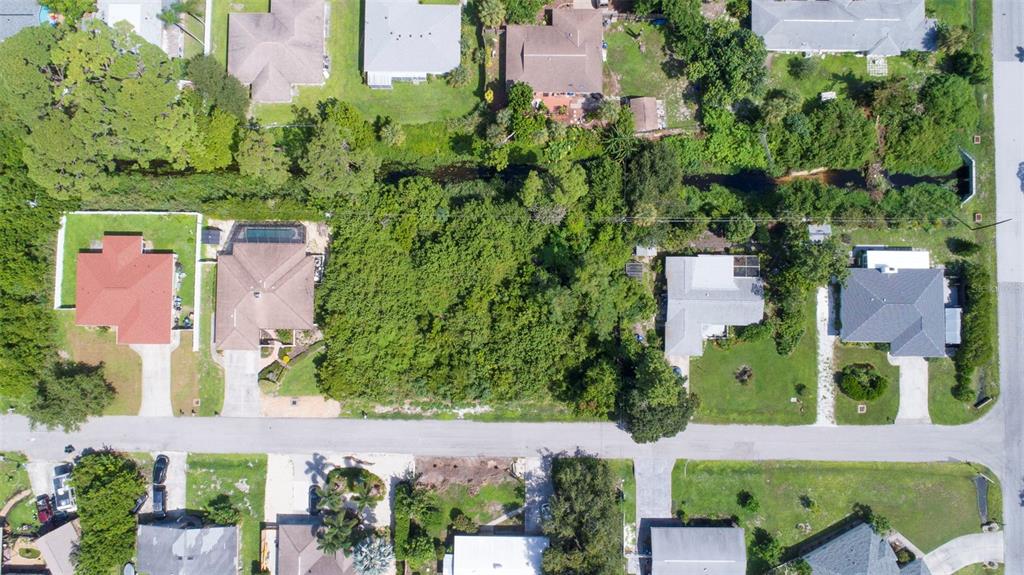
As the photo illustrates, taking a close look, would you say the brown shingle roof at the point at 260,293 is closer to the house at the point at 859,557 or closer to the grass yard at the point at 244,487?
the grass yard at the point at 244,487

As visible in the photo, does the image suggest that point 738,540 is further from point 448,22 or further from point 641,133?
point 448,22

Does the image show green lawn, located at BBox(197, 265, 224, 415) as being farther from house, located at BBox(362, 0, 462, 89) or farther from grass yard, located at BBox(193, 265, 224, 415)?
house, located at BBox(362, 0, 462, 89)

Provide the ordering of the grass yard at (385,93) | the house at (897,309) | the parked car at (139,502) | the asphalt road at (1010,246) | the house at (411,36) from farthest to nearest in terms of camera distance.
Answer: the grass yard at (385,93)
the asphalt road at (1010,246)
the parked car at (139,502)
the house at (411,36)
the house at (897,309)

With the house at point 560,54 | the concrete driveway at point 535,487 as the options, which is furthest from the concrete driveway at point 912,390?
the house at point 560,54

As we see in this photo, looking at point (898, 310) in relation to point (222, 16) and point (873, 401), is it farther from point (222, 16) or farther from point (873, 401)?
point (222, 16)

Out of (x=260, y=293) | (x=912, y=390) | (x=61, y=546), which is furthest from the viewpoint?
(x=912, y=390)

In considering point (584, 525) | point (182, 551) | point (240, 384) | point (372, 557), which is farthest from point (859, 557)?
point (182, 551)
